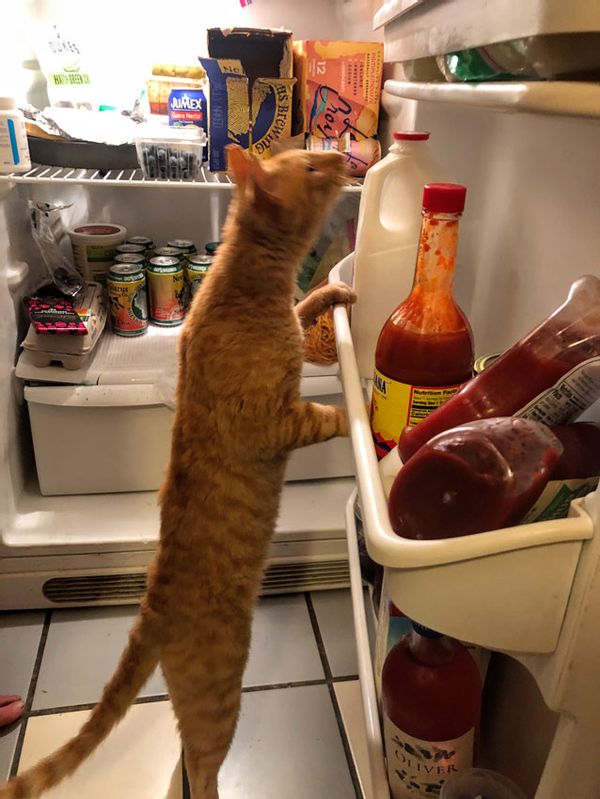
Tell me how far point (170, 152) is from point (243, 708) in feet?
3.50

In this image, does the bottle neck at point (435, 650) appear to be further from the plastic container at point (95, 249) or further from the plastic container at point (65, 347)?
the plastic container at point (95, 249)

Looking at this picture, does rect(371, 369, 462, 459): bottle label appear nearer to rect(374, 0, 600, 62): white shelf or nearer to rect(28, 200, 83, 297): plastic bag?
rect(374, 0, 600, 62): white shelf

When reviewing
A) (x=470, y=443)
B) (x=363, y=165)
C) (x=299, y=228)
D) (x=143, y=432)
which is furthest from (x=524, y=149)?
(x=143, y=432)

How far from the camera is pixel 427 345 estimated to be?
576mm

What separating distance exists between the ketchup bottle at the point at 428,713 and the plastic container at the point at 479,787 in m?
0.03

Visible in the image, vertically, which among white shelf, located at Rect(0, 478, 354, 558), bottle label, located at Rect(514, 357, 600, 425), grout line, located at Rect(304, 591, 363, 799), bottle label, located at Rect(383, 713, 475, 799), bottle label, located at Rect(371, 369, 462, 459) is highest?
bottle label, located at Rect(514, 357, 600, 425)

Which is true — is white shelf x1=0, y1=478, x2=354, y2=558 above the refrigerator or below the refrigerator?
below

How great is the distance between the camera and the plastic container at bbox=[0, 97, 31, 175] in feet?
3.67

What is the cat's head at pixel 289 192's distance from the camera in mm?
812

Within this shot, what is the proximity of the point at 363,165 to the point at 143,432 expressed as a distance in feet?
2.41

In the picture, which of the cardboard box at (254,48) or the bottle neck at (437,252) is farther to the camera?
the cardboard box at (254,48)

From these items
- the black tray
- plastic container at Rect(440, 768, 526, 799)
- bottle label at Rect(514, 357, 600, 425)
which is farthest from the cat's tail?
the black tray

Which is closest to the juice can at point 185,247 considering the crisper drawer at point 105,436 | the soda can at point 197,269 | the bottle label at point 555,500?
the soda can at point 197,269

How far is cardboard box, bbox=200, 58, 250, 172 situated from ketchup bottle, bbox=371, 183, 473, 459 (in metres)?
0.85
